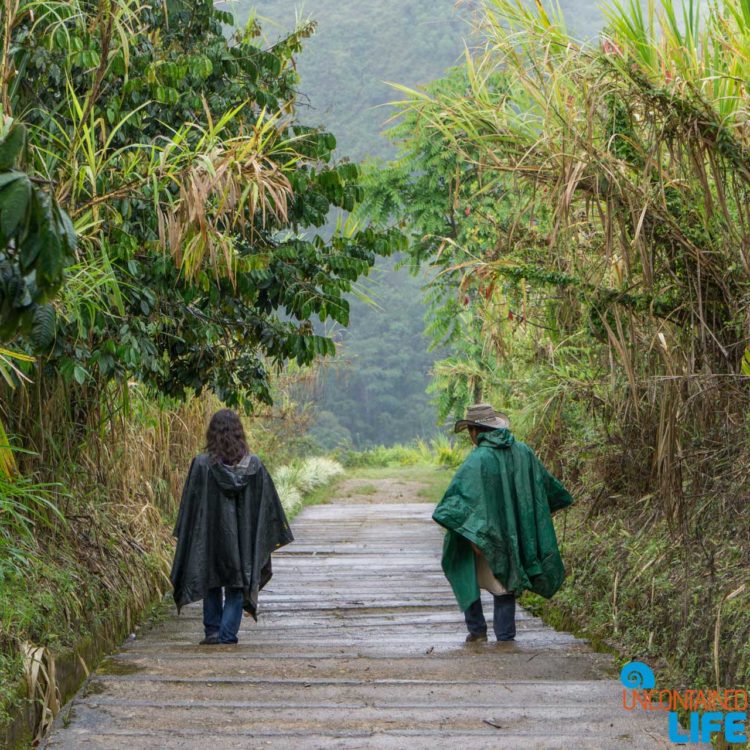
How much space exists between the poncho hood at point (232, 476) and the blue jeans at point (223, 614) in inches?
23.2

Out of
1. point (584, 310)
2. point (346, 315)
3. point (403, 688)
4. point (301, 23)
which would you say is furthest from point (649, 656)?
point (301, 23)

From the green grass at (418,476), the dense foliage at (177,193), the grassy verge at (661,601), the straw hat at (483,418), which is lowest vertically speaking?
the green grass at (418,476)

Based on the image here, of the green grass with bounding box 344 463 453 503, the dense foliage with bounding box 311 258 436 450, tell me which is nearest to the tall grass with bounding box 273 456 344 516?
the green grass with bounding box 344 463 453 503

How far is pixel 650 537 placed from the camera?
6.44 m

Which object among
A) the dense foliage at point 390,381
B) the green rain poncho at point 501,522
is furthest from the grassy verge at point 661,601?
the dense foliage at point 390,381

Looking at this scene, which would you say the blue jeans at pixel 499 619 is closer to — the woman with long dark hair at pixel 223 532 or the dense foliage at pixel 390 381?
the woman with long dark hair at pixel 223 532

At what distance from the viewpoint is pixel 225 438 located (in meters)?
6.61

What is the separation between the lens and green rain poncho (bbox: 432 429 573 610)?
21.1 feet

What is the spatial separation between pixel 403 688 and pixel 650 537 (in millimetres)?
1962

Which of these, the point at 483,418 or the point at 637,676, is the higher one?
the point at 483,418

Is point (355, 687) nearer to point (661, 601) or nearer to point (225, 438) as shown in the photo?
point (661, 601)

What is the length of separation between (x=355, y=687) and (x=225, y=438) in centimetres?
194

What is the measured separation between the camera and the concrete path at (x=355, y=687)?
170 inches

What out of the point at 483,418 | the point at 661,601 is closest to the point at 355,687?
the point at 661,601
